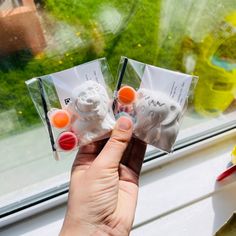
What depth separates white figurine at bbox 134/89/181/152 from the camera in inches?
25.7

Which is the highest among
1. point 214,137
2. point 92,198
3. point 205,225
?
point 92,198

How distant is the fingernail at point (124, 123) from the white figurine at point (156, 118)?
0.06ft

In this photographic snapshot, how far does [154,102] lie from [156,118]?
→ 3cm

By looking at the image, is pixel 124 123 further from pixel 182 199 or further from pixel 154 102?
pixel 182 199

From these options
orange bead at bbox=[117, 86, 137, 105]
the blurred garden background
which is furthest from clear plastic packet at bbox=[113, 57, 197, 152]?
the blurred garden background

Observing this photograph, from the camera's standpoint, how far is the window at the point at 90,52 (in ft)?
2.72

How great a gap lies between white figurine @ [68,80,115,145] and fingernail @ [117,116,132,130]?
0.02 m

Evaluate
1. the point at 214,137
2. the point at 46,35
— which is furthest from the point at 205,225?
the point at 46,35

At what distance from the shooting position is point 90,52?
0.90 metres

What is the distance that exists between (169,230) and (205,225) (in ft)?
0.26

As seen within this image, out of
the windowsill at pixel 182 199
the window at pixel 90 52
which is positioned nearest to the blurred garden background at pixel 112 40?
the window at pixel 90 52

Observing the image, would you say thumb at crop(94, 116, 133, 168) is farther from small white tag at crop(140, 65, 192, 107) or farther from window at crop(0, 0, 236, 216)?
window at crop(0, 0, 236, 216)

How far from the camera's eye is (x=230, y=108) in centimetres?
101

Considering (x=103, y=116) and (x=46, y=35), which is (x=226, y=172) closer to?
(x=103, y=116)
